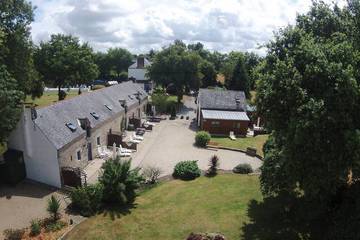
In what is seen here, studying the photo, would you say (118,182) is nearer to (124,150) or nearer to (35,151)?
(35,151)

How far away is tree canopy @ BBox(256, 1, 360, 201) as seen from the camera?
18594 millimetres

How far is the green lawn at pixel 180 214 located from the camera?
23.3 meters

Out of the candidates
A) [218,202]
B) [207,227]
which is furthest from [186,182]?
[207,227]

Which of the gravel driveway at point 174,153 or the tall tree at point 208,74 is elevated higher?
the tall tree at point 208,74

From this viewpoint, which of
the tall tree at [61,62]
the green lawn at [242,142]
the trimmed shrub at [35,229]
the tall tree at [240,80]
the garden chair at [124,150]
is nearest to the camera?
the trimmed shrub at [35,229]

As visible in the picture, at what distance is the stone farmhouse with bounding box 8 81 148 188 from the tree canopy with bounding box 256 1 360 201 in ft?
56.4

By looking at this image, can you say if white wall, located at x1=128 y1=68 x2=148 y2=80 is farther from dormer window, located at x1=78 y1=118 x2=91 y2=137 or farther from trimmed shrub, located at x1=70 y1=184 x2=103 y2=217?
trimmed shrub, located at x1=70 y1=184 x2=103 y2=217

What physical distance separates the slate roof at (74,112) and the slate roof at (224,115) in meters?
11.3

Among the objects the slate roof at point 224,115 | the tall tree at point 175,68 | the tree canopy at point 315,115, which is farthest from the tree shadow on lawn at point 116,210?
the tall tree at point 175,68

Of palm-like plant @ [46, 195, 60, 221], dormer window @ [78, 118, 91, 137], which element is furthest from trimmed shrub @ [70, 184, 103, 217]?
dormer window @ [78, 118, 91, 137]

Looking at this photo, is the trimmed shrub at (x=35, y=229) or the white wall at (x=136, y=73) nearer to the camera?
the trimmed shrub at (x=35, y=229)

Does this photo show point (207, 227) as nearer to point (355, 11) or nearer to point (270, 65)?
point (270, 65)

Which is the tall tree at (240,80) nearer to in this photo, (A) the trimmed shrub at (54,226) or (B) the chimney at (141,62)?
(B) the chimney at (141,62)

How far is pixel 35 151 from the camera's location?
29641 mm
